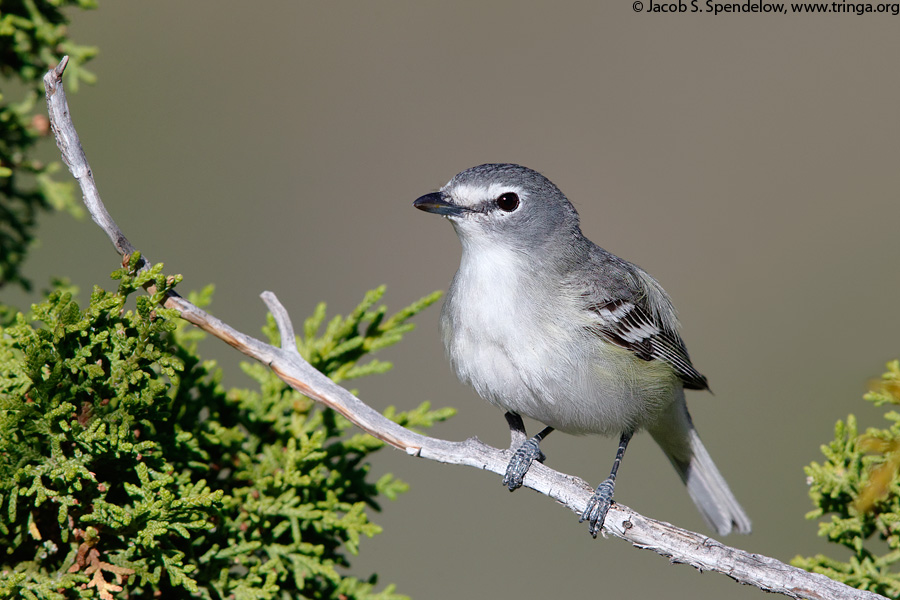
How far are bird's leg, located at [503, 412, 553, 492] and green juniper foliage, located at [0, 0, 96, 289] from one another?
2671mm

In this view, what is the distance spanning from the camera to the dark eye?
409cm

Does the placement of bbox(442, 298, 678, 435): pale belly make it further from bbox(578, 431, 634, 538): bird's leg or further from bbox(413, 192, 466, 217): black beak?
bbox(413, 192, 466, 217): black beak

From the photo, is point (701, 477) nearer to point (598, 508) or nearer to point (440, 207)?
point (598, 508)

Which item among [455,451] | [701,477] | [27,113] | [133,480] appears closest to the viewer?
[133,480]

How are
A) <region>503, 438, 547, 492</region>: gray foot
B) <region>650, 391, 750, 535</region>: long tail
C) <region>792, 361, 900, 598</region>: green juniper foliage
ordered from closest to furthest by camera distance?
<region>792, 361, 900, 598</region>: green juniper foliage, <region>503, 438, 547, 492</region>: gray foot, <region>650, 391, 750, 535</region>: long tail

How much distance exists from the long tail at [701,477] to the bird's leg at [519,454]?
0.82 metres

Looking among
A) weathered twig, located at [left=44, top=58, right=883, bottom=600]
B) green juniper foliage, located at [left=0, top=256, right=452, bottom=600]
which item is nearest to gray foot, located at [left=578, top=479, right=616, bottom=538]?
weathered twig, located at [left=44, top=58, right=883, bottom=600]

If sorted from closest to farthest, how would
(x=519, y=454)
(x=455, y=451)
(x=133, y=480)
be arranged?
1. (x=133, y=480)
2. (x=455, y=451)
3. (x=519, y=454)

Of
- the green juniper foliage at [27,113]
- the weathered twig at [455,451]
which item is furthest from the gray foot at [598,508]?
the green juniper foliage at [27,113]

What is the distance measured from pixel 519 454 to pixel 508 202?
1.35 metres

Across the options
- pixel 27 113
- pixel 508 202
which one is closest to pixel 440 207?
pixel 508 202

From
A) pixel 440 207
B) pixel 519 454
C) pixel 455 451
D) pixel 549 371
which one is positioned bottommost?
pixel 455 451

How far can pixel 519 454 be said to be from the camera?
374cm

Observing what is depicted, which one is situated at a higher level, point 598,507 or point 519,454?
point 519,454
